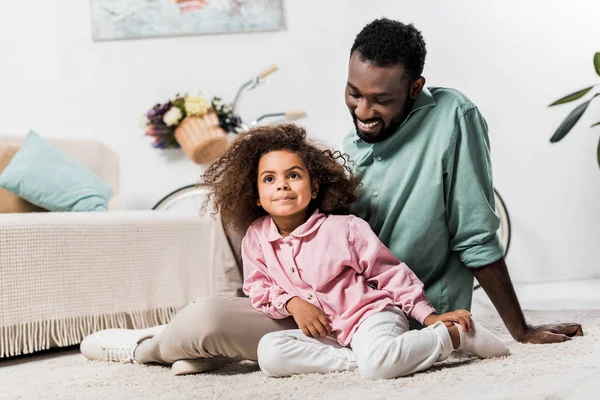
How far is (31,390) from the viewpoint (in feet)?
4.74

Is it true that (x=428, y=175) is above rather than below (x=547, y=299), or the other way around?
above

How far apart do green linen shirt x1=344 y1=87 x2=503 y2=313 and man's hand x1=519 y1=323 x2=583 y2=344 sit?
151 millimetres

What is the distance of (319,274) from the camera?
1396 mm

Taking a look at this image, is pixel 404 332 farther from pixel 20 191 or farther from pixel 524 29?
pixel 524 29

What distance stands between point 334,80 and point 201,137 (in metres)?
0.86

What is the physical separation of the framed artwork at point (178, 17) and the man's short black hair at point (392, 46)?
2447mm

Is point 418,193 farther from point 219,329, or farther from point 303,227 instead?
point 219,329

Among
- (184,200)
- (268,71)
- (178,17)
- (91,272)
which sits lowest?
(184,200)

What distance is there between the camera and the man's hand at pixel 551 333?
1.49m

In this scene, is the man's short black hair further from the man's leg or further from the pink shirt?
the man's leg

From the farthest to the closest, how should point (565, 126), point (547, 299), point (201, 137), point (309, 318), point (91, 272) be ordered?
point (201, 137) → point (547, 299) → point (565, 126) → point (91, 272) → point (309, 318)

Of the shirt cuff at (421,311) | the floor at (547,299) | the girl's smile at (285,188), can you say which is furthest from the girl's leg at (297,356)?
the floor at (547,299)

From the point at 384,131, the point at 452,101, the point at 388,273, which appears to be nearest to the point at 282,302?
the point at 388,273

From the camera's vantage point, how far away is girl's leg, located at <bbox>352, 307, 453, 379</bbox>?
4.05 feet
